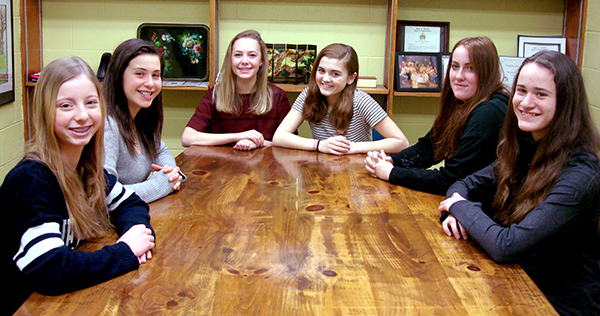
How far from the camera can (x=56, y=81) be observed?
1327 millimetres

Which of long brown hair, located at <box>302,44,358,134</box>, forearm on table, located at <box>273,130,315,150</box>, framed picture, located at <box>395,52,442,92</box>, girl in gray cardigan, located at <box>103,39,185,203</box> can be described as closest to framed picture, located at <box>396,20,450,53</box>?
framed picture, located at <box>395,52,442,92</box>

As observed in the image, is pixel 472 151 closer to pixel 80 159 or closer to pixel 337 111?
pixel 337 111

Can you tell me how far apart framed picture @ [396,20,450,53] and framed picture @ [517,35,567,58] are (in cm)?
53

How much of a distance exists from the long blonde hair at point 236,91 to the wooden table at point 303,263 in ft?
3.21

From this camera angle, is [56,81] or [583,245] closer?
[56,81]

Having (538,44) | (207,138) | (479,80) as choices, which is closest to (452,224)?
(479,80)

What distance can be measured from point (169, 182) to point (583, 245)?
127cm

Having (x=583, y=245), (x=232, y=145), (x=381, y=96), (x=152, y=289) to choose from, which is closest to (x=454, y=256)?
(x=583, y=245)

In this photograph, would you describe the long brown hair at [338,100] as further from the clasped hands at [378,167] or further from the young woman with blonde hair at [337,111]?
the clasped hands at [378,167]

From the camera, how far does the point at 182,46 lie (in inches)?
154

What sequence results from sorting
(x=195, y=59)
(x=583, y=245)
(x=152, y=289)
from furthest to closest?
(x=195, y=59), (x=583, y=245), (x=152, y=289)

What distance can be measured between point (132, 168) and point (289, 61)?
196 cm

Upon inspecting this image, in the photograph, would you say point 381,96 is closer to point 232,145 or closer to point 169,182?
point 232,145

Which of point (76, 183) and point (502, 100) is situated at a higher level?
point (502, 100)
